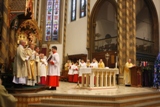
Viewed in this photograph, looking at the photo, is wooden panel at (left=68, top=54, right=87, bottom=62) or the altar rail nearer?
the altar rail

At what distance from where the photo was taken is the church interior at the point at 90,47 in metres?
6.67

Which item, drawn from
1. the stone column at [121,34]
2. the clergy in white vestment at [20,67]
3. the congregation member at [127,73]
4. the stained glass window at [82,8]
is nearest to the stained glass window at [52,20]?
the stained glass window at [82,8]

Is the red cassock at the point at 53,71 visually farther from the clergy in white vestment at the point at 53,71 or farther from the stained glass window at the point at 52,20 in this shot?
the stained glass window at the point at 52,20

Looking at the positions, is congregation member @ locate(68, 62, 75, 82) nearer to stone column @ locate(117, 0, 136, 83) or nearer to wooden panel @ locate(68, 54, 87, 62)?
wooden panel @ locate(68, 54, 87, 62)

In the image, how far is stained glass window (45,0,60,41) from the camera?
66.3 ft

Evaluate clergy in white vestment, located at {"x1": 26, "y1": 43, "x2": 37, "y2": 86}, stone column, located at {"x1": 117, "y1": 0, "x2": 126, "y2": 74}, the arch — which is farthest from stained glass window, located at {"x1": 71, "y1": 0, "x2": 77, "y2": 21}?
clergy in white vestment, located at {"x1": 26, "y1": 43, "x2": 37, "y2": 86}

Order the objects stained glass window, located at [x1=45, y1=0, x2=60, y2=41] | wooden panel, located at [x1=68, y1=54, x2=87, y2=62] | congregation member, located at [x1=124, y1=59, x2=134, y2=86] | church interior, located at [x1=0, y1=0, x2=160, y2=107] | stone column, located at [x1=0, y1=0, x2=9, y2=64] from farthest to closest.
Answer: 1. stained glass window, located at [x1=45, y1=0, x2=60, y2=41]
2. wooden panel, located at [x1=68, y1=54, x2=87, y2=62]
3. congregation member, located at [x1=124, y1=59, x2=134, y2=86]
4. stone column, located at [x1=0, y1=0, x2=9, y2=64]
5. church interior, located at [x1=0, y1=0, x2=160, y2=107]

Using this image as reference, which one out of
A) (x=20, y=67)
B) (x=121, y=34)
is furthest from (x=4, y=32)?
(x=121, y=34)

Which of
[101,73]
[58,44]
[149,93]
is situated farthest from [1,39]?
[58,44]

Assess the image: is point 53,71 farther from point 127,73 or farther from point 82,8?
point 82,8

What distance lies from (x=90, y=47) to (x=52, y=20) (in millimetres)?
5773

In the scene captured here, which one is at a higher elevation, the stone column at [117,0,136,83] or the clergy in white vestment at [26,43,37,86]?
the stone column at [117,0,136,83]

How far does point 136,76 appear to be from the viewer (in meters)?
11.8

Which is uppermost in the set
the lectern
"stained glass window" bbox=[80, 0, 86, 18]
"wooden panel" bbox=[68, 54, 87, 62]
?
"stained glass window" bbox=[80, 0, 86, 18]
